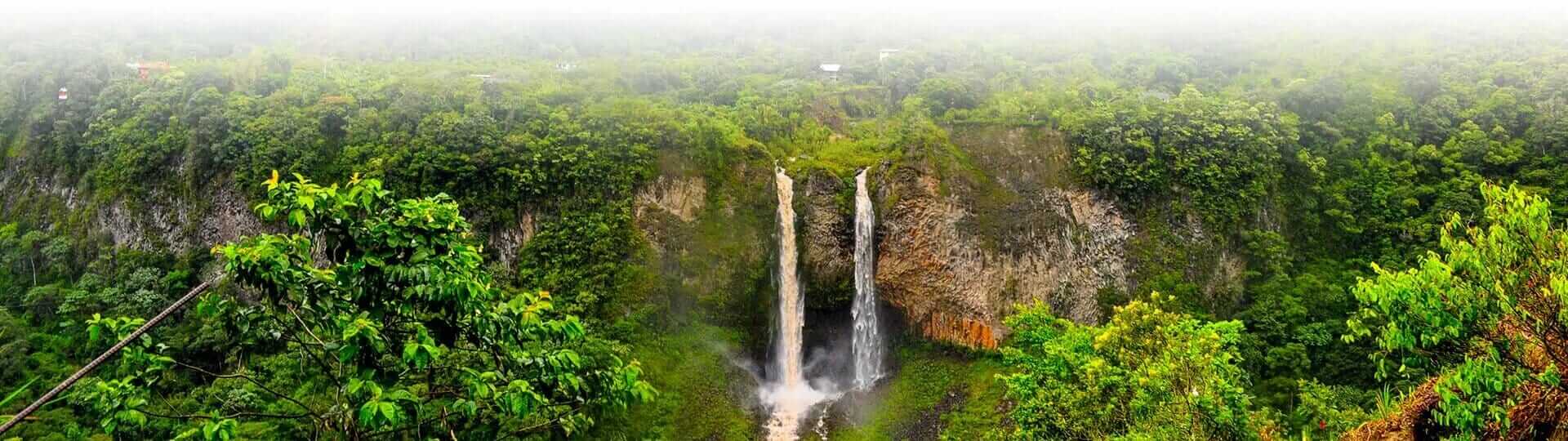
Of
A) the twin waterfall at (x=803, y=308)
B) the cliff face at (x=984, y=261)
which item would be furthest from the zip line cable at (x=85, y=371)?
the cliff face at (x=984, y=261)

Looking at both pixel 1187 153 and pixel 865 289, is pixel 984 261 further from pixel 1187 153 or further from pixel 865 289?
pixel 1187 153

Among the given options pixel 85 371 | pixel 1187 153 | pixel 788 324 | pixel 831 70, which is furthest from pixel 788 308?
pixel 85 371

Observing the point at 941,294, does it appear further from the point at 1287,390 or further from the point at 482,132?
the point at 482,132

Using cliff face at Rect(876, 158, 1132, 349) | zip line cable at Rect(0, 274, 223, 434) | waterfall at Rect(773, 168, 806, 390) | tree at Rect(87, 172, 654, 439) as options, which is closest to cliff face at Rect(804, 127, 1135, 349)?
cliff face at Rect(876, 158, 1132, 349)

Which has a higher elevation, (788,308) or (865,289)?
(865,289)

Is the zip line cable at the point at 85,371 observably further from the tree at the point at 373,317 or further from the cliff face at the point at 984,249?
the cliff face at the point at 984,249

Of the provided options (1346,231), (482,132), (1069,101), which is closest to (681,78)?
(482,132)
